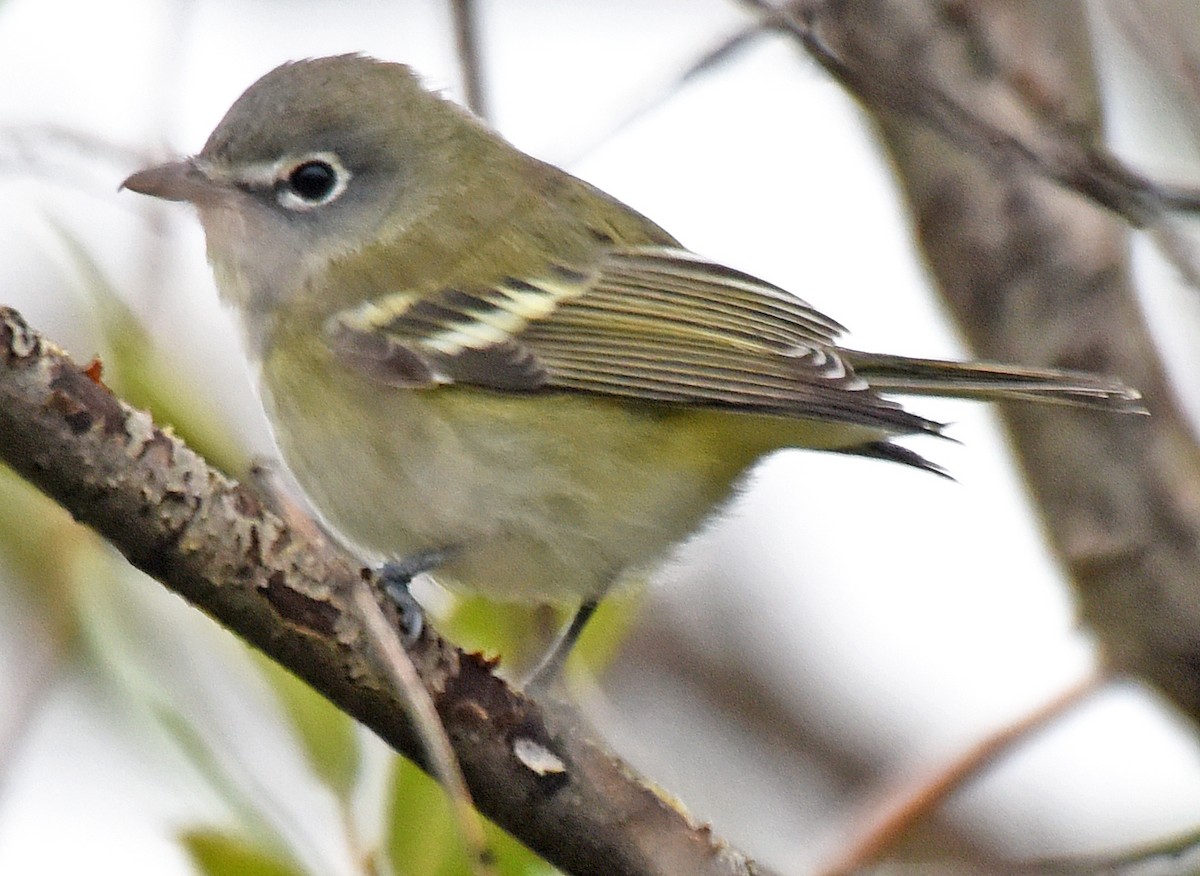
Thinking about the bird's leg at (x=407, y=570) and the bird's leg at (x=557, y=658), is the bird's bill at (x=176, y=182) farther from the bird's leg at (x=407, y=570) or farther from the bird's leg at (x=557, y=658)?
the bird's leg at (x=557, y=658)

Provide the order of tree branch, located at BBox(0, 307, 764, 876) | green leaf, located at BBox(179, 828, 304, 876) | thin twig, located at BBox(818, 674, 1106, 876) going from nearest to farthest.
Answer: tree branch, located at BBox(0, 307, 764, 876) → green leaf, located at BBox(179, 828, 304, 876) → thin twig, located at BBox(818, 674, 1106, 876)

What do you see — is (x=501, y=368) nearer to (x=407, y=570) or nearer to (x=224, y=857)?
(x=407, y=570)

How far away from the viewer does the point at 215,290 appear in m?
3.43

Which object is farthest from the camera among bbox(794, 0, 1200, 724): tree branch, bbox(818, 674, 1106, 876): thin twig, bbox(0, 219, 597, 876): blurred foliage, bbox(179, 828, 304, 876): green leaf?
bbox(794, 0, 1200, 724): tree branch

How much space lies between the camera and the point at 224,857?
1.92m

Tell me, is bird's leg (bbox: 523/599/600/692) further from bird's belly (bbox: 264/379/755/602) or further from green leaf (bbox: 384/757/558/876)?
green leaf (bbox: 384/757/558/876)

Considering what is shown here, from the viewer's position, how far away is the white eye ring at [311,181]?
3.38m

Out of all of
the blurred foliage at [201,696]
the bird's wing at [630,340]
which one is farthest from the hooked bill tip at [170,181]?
the blurred foliage at [201,696]

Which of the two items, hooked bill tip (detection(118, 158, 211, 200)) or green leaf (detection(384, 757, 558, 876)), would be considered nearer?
green leaf (detection(384, 757, 558, 876))

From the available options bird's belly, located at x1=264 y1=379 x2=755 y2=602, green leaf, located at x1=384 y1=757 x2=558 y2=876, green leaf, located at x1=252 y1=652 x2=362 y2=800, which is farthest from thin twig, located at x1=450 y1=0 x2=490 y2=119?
green leaf, located at x1=384 y1=757 x2=558 y2=876

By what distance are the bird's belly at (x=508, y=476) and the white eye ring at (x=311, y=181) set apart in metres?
0.64

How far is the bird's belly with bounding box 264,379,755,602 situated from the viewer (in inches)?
112

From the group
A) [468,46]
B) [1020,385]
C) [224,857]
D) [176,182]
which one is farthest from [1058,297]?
[224,857]

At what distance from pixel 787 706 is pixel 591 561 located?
205 cm
